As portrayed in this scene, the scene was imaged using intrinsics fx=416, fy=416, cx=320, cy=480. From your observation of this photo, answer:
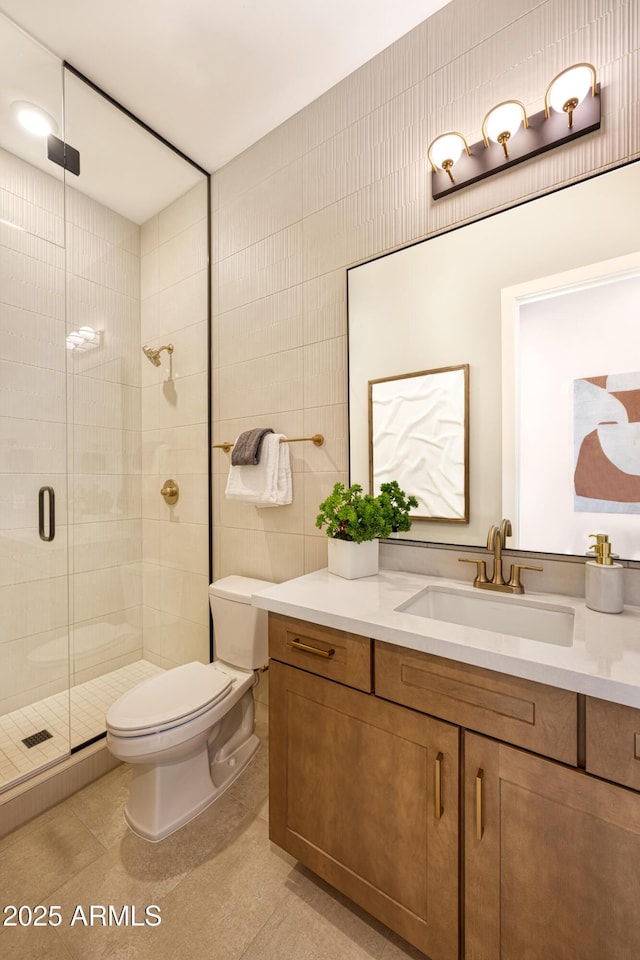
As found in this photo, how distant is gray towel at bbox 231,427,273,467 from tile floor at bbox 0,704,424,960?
1.29m

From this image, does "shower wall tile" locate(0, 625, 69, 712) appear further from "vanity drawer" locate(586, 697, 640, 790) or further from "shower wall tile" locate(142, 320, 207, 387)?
"vanity drawer" locate(586, 697, 640, 790)

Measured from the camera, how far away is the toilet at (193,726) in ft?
4.36

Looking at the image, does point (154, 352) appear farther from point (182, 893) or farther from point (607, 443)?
point (182, 893)

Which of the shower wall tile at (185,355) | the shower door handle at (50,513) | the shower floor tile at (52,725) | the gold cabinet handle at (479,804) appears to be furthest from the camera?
the shower wall tile at (185,355)

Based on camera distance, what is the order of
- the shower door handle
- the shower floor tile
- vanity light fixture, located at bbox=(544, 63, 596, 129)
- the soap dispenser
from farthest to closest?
the shower door handle, the shower floor tile, vanity light fixture, located at bbox=(544, 63, 596, 129), the soap dispenser

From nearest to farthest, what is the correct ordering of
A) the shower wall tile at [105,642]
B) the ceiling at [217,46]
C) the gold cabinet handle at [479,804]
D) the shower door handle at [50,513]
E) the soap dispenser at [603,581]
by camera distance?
the gold cabinet handle at [479,804] → the soap dispenser at [603,581] → the ceiling at [217,46] → the shower door handle at [50,513] → the shower wall tile at [105,642]

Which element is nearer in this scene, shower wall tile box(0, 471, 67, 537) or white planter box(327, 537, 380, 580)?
white planter box(327, 537, 380, 580)

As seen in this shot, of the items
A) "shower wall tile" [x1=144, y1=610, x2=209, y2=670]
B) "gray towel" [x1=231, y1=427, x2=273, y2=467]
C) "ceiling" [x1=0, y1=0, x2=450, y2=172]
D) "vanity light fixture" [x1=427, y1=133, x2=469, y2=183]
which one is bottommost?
"shower wall tile" [x1=144, y1=610, x2=209, y2=670]

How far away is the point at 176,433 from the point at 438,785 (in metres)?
1.91

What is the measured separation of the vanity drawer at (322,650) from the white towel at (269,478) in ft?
2.05

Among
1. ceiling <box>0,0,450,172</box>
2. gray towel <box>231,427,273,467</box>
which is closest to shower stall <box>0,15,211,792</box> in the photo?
ceiling <box>0,0,450,172</box>

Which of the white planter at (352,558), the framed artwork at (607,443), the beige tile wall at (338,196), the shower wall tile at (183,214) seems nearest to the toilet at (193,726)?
the beige tile wall at (338,196)

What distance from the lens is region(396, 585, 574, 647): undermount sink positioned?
108 cm

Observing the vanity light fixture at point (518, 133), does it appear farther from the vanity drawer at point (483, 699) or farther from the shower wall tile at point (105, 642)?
the shower wall tile at point (105, 642)
